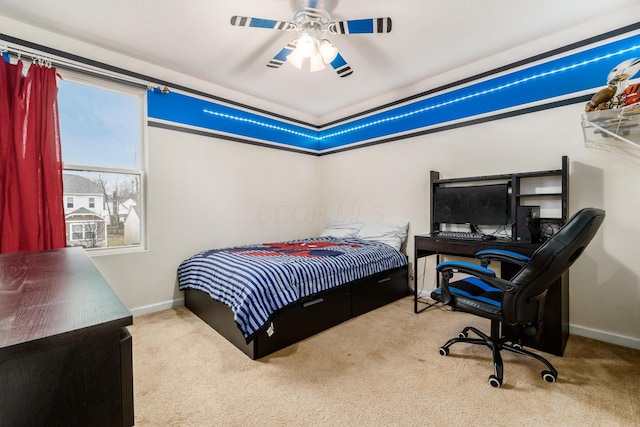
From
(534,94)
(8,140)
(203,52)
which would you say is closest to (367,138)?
(534,94)

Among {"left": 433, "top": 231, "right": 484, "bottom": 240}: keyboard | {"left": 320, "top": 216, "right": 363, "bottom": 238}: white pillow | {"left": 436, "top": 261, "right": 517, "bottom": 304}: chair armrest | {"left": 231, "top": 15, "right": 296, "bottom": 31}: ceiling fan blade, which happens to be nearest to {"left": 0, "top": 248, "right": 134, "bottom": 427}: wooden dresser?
{"left": 436, "top": 261, "right": 517, "bottom": 304}: chair armrest

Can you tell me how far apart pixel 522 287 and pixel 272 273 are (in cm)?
166

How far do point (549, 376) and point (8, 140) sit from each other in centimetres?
423

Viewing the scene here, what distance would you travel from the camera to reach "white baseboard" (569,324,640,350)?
217cm

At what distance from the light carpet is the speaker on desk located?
0.89 meters

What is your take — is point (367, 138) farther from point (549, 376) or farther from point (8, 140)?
point (8, 140)

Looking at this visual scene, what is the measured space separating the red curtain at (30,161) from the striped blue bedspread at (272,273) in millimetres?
1210

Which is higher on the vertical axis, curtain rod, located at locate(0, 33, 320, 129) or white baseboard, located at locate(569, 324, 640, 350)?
curtain rod, located at locate(0, 33, 320, 129)

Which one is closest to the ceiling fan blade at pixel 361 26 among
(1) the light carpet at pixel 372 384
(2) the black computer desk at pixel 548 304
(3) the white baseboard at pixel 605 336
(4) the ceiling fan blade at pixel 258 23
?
(4) the ceiling fan blade at pixel 258 23

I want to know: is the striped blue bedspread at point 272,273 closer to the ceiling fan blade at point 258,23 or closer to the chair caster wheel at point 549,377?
the chair caster wheel at point 549,377

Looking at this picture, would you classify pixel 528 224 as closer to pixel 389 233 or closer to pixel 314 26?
pixel 389 233

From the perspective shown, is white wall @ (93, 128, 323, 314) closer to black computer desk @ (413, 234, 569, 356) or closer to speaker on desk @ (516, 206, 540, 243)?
black computer desk @ (413, 234, 569, 356)

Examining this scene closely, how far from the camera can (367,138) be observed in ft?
13.2

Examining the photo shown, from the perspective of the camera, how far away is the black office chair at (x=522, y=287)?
1.50m
